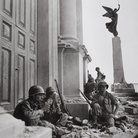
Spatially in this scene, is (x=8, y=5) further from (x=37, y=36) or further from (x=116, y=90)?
(x=116, y=90)

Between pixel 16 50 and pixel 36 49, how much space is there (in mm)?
1325

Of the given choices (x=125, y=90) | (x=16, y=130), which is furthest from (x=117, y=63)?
(x=16, y=130)

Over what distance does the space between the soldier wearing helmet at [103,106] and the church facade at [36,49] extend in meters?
0.93

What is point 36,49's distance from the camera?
519 cm

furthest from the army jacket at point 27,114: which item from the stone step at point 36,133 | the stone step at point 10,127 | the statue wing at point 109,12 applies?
the statue wing at point 109,12

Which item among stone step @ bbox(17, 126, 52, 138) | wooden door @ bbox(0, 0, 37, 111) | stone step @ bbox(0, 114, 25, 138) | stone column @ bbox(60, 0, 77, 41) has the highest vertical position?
stone column @ bbox(60, 0, 77, 41)

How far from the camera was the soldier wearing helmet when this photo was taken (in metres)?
4.83

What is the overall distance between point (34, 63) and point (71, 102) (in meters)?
1.57

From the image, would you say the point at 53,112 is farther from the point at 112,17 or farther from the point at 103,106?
the point at 112,17

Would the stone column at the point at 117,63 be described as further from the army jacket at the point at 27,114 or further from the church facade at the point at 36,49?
the army jacket at the point at 27,114

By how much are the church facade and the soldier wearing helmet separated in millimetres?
933

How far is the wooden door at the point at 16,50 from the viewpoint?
340 centimetres

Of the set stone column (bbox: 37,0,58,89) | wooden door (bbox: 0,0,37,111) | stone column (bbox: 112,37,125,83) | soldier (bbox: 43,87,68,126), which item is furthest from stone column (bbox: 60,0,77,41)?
stone column (bbox: 112,37,125,83)

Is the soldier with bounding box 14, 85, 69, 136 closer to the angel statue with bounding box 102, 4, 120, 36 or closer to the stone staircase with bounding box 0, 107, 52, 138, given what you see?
the stone staircase with bounding box 0, 107, 52, 138
